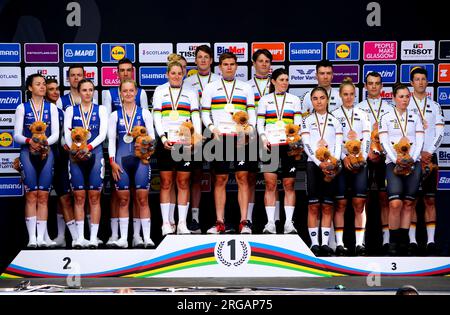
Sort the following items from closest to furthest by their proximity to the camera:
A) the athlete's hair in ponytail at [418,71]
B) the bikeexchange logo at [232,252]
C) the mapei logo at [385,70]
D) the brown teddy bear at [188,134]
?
the bikeexchange logo at [232,252] < the brown teddy bear at [188,134] < the athlete's hair in ponytail at [418,71] < the mapei logo at [385,70]

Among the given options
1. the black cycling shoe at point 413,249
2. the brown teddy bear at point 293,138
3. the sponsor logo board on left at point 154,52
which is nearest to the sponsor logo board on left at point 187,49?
the sponsor logo board on left at point 154,52

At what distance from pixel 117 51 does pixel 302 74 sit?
6.26 ft

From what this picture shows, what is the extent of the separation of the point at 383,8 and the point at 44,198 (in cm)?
387

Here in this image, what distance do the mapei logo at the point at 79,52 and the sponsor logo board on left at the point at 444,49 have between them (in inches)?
138

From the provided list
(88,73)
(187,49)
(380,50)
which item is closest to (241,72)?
(187,49)

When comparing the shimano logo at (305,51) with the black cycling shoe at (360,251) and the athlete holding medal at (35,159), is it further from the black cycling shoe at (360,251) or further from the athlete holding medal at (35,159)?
the athlete holding medal at (35,159)

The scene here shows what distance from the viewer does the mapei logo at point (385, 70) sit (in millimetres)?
→ 9222

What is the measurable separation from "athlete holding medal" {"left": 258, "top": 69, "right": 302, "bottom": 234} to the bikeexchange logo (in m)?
0.35

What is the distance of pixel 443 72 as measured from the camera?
30.2ft

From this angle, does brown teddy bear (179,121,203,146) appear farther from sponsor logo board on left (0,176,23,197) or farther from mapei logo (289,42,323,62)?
sponsor logo board on left (0,176,23,197)

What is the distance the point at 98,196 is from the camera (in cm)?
833

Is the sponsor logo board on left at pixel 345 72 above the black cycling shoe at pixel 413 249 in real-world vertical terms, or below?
above
